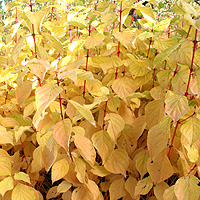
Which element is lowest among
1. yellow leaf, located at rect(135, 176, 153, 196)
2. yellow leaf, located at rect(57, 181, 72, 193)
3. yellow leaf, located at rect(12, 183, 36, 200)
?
yellow leaf, located at rect(57, 181, 72, 193)

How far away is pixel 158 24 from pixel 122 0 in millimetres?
251

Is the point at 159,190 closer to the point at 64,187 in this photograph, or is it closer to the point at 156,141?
the point at 156,141

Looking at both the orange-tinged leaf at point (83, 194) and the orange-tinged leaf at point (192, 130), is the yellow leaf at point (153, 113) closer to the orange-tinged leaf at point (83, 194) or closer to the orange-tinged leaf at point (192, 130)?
the orange-tinged leaf at point (192, 130)

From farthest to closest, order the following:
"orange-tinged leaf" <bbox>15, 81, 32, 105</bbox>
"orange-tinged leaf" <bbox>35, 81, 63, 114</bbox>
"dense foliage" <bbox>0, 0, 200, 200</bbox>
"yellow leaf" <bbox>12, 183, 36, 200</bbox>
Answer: "orange-tinged leaf" <bbox>15, 81, 32, 105</bbox>
"yellow leaf" <bbox>12, 183, 36, 200</bbox>
"dense foliage" <bbox>0, 0, 200, 200</bbox>
"orange-tinged leaf" <bbox>35, 81, 63, 114</bbox>

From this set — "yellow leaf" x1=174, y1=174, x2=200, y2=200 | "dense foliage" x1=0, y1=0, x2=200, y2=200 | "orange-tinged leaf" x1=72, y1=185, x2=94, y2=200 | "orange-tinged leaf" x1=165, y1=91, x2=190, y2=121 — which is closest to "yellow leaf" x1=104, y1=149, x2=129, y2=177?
"dense foliage" x1=0, y1=0, x2=200, y2=200

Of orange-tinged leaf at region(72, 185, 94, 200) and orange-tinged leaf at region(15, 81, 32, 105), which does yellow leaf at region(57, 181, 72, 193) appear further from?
orange-tinged leaf at region(15, 81, 32, 105)

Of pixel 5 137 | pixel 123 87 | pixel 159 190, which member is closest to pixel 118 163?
pixel 159 190

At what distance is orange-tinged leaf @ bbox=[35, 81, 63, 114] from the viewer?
64 cm

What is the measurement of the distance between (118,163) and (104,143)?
112mm

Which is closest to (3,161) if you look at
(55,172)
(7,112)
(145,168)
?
(55,172)

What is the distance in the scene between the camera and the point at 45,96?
0.67 m

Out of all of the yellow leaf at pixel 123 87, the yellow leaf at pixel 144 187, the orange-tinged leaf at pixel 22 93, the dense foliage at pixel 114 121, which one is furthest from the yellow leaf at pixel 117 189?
the orange-tinged leaf at pixel 22 93

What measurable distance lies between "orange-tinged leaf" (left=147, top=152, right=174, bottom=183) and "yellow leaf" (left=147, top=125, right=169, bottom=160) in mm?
42

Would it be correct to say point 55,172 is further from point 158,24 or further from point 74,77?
point 158,24
